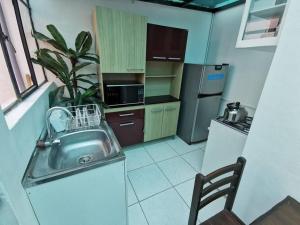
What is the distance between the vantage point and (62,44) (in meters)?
1.54

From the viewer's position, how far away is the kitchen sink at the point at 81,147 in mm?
1159

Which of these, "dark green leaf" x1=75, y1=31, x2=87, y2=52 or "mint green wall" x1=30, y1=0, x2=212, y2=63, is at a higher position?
"mint green wall" x1=30, y1=0, x2=212, y2=63

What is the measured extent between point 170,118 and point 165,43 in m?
1.19

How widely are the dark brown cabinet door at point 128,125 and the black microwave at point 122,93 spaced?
0.51 ft

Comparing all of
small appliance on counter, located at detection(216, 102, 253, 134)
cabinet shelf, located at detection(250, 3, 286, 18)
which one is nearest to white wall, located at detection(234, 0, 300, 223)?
small appliance on counter, located at detection(216, 102, 253, 134)

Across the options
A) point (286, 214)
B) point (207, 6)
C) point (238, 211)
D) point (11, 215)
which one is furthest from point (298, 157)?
point (207, 6)

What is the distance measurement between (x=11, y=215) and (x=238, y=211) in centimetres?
157

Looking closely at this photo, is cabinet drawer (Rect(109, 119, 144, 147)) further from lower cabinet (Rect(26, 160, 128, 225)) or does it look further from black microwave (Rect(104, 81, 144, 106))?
lower cabinet (Rect(26, 160, 128, 225))

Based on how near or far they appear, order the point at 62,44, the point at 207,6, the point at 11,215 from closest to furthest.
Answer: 1. the point at 11,215
2. the point at 62,44
3. the point at 207,6

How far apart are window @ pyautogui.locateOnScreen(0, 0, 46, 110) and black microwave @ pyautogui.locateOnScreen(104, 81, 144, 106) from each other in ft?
2.53

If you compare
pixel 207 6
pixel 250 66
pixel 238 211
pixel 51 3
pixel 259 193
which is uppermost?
pixel 207 6

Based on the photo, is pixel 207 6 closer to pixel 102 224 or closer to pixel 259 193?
pixel 259 193

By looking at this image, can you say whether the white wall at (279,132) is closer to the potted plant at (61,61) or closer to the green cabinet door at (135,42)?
the green cabinet door at (135,42)

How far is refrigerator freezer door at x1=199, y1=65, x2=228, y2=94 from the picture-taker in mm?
2200
